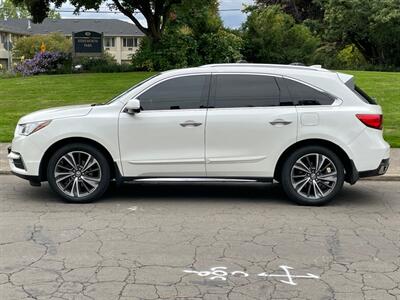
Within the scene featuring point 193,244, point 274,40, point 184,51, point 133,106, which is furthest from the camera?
point 274,40

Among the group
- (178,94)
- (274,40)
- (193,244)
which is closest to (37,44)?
(274,40)

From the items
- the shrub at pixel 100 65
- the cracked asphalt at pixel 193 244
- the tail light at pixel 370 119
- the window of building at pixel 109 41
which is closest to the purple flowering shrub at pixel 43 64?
the shrub at pixel 100 65

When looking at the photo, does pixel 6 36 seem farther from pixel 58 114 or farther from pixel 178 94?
pixel 178 94

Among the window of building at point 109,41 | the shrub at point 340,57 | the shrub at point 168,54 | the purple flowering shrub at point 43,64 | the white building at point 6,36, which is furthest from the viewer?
the window of building at point 109,41

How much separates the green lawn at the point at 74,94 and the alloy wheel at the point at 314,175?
452 cm

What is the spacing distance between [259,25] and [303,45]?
2974 mm

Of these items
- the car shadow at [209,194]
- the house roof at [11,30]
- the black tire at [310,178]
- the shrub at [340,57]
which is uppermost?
the house roof at [11,30]

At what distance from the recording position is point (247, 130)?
707 cm

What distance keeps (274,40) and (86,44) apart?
11.0 m

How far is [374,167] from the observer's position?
7.14 meters

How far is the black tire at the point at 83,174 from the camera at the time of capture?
712 cm

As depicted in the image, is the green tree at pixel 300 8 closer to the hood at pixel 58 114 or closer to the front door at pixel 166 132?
the front door at pixel 166 132

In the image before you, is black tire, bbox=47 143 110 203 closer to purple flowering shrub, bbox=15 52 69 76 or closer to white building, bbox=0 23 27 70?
purple flowering shrub, bbox=15 52 69 76

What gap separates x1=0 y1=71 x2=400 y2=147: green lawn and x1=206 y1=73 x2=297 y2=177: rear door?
4.88 meters
